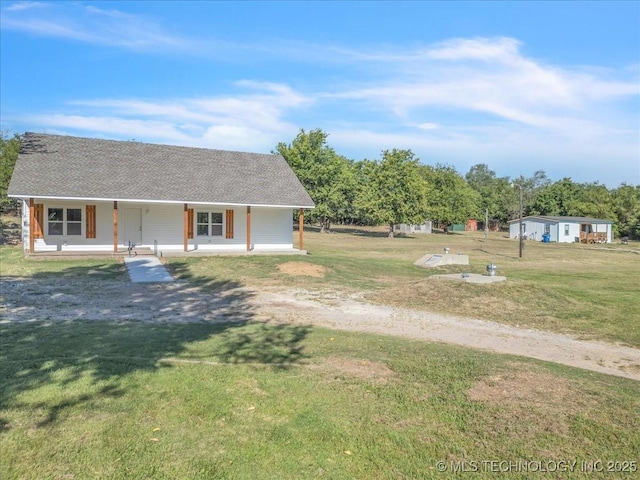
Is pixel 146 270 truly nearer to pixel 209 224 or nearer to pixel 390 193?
pixel 209 224

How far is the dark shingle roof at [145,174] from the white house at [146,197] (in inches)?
1.6

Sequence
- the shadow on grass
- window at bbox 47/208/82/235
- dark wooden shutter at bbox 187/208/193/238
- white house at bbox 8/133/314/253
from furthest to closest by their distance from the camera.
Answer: dark wooden shutter at bbox 187/208/193/238
window at bbox 47/208/82/235
white house at bbox 8/133/314/253
the shadow on grass

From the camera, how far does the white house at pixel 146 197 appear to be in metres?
20.2

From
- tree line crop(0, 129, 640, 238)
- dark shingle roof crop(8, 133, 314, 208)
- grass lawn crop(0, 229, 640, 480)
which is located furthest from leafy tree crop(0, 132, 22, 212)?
grass lawn crop(0, 229, 640, 480)

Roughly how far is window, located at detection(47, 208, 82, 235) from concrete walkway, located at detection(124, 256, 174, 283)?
3615 mm

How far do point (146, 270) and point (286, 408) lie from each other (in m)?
13.1

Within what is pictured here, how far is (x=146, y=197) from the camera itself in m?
20.6

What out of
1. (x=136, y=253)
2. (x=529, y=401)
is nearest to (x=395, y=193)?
(x=136, y=253)

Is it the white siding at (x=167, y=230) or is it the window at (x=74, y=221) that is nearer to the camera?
the white siding at (x=167, y=230)

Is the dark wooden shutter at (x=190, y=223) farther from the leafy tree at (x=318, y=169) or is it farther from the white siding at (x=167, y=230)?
the leafy tree at (x=318, y=169)

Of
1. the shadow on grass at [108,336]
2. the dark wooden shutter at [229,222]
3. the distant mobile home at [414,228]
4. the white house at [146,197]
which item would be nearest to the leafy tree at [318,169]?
the distant mobile home at [414,228]

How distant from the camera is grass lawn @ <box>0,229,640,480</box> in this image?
3666mm

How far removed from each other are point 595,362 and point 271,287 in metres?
8.79

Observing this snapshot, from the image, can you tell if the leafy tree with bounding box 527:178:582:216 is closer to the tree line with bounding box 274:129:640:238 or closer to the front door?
the tree line with bounding box 274:129:640:238
